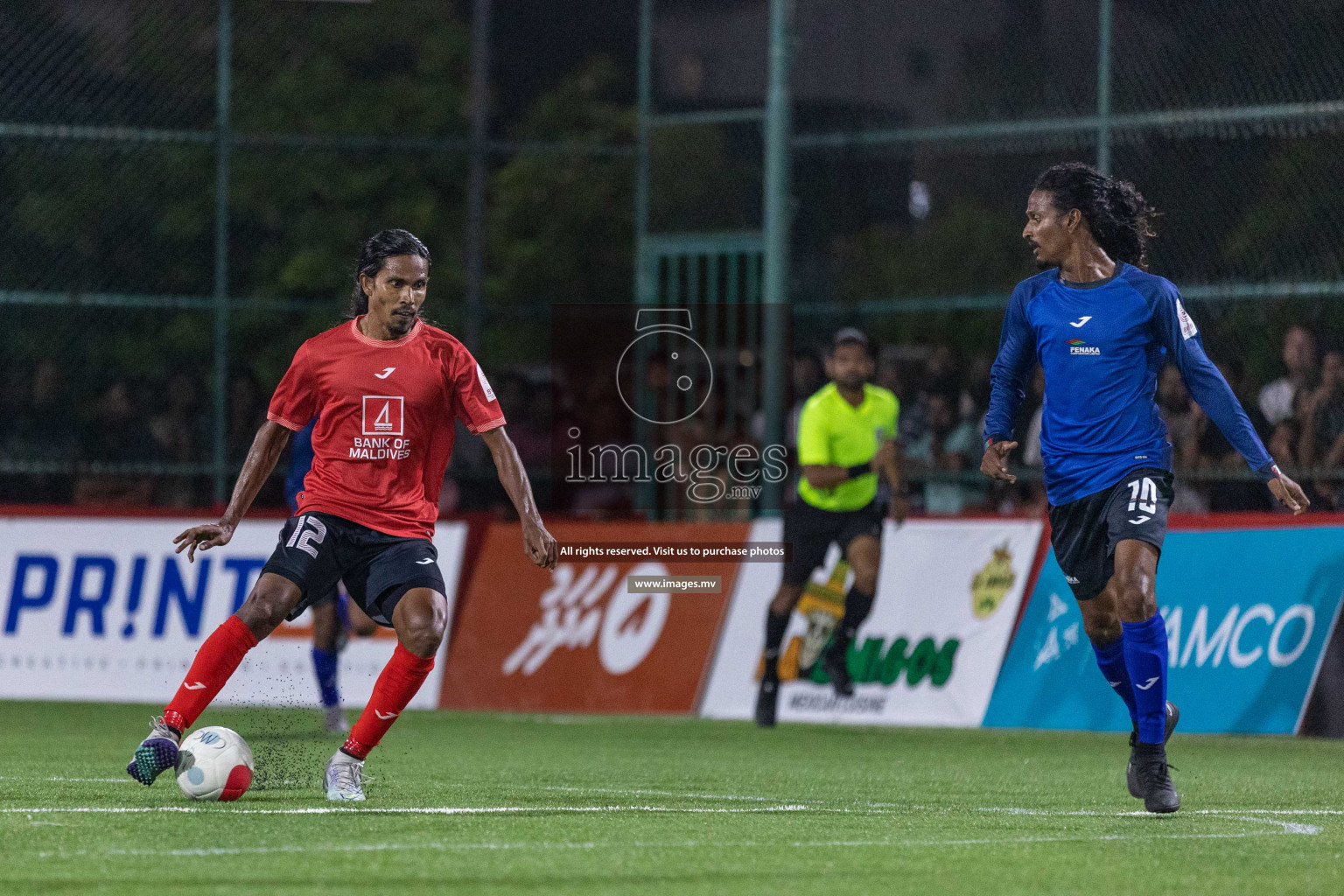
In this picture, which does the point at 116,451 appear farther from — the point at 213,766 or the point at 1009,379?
the point at 1009,379

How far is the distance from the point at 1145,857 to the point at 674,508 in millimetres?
10995

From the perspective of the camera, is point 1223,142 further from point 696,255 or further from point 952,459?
point 696,255

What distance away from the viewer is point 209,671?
752cm

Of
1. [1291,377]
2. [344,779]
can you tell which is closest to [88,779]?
[344,779]

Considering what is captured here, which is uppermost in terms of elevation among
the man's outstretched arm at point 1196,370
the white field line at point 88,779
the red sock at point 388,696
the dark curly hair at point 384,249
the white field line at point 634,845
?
the dark curly hair at point 384,249

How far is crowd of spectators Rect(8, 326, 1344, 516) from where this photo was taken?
13812mm

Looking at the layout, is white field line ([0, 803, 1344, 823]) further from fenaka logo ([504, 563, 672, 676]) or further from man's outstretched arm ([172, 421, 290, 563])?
fenaka logo ([504, 563, 672, 676])

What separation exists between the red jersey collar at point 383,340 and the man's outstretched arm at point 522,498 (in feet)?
1.46

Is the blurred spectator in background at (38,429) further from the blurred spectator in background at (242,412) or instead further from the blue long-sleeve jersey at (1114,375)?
the blue long-sleeve jersey at (1114,375)

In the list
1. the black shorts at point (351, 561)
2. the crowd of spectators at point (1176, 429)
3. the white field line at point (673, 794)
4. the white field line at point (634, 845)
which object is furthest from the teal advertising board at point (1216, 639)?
the black shorts at point (351, 561)

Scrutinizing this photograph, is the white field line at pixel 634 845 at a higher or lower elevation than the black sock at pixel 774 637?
higher

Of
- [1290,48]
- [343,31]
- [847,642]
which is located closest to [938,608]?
[847,642]

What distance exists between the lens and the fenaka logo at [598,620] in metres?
14.8

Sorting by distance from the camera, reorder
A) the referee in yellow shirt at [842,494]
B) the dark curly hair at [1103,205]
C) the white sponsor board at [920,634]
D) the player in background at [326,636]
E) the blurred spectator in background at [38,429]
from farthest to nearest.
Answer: the blurred spectator in background at [38,429] → the white sponsor board at [920,634] → the referee in yellow shirt at [842,494] → the player in background at [326,636] → the dark curly hair at [1103,205]
